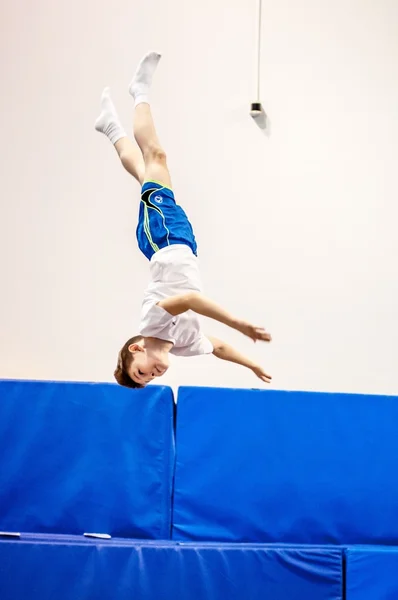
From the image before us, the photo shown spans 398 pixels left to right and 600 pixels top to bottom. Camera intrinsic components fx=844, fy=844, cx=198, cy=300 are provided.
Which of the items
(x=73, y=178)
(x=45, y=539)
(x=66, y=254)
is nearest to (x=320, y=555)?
(x=45, y=539)

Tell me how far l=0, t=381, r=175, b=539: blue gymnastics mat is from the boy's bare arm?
1226 mm

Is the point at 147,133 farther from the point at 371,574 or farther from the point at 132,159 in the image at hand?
the point at 371,574

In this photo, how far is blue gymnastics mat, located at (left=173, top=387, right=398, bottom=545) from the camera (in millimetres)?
4026

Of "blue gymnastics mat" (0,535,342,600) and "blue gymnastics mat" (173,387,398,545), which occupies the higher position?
"blue gymnastics mat" (173,387,398,545)

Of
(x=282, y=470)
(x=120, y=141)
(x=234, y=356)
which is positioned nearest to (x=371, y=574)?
(x=282, y=470)

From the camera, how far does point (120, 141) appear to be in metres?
3.44

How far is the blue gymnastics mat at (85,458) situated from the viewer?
4.00m

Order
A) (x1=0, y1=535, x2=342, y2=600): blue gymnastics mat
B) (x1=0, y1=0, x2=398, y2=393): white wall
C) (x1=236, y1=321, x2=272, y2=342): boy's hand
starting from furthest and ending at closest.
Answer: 1. (x1=0, y1=0, x2=398, y2=393): white wall
2. (x1=0, y1=535, x2=342, y2=600): blue gymnastics mat
3. (x1=236, y1=321, x2=272, y2=342): boy's hand

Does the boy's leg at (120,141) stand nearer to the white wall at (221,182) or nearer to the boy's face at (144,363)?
the boy's face at (144,363)

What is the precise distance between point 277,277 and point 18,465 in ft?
5.59

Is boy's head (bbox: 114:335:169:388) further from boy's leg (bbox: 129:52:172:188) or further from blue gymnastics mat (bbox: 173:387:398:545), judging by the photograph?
blue gymnastics mat (bbox: 173:387:398:545)

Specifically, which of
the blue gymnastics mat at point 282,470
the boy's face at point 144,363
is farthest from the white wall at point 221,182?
the boy's face at point 144,363

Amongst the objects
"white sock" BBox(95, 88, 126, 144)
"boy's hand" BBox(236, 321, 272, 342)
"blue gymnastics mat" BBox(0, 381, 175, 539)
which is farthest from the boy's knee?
"blue gymnastics mat" BBox(0, 381, 175, 539)

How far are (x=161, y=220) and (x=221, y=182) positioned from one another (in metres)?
1.62
